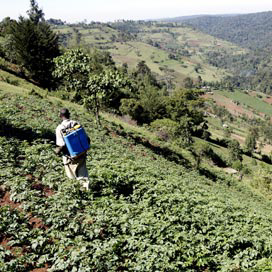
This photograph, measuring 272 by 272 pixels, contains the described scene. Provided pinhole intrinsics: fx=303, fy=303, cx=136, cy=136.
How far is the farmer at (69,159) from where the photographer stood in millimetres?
10891

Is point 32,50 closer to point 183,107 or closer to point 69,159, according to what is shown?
point 69,159

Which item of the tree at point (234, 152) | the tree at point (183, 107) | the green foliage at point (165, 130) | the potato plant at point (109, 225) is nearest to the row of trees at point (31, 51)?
the green foliage at point (165, 130)

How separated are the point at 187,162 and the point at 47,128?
55.8 feet

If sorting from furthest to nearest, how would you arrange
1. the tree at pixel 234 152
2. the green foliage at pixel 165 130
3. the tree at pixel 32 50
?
the tree at pixel 234 152
the tree at pixel 32 50
the green foliage at pixel 165 130

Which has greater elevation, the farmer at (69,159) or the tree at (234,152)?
the farmer at (69,159)

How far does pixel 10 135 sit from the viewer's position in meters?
17.1

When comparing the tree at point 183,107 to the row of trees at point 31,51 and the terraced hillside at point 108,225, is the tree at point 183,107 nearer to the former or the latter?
the row of trees at point 31,51

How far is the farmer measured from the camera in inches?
429

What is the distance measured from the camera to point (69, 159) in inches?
448

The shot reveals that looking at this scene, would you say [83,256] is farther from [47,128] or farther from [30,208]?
[47,128]

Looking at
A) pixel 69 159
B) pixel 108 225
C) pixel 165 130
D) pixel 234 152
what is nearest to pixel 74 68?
pixel 69 159

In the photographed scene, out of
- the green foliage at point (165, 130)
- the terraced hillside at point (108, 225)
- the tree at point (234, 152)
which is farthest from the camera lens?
the tree at point (234, 152)

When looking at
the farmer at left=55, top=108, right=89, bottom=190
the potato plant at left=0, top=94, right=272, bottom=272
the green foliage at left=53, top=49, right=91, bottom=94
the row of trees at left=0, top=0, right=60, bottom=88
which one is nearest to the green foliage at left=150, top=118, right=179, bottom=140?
the green foliage at left=53, top=49, right=91, bottom=94

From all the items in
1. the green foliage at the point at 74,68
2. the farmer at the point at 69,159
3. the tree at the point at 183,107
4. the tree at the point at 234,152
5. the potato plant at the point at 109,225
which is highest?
the green foliage at the point at 74,68
